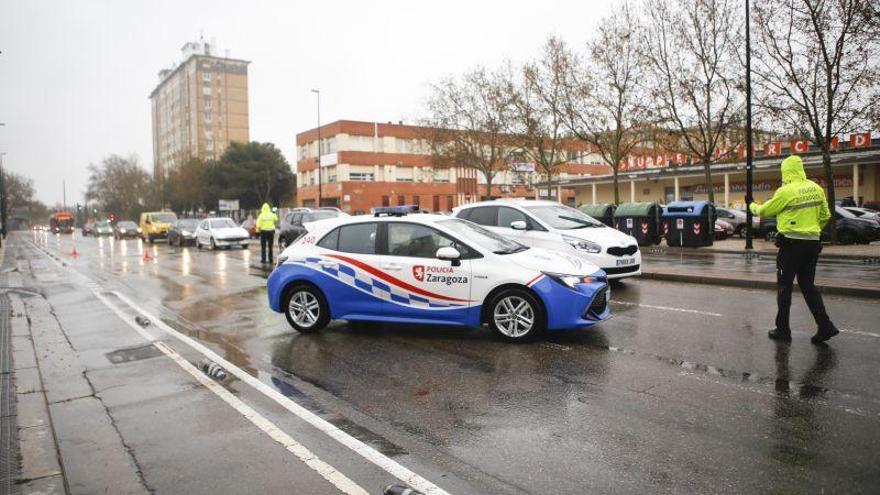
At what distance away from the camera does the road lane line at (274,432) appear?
12.1 ft

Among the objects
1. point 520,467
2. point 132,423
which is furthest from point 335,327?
point 520,467

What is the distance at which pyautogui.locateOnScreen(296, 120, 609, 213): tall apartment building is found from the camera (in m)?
64.0

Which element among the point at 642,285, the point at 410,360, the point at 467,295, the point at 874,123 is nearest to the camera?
the point at 410,360

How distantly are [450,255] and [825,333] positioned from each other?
4.05 metres

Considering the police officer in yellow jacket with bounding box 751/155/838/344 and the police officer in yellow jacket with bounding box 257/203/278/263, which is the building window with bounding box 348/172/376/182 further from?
the police officer in yellow jacket with bounding box 751/155/838/344

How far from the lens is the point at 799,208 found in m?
6.70

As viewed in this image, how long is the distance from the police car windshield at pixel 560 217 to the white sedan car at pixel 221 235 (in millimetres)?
18929

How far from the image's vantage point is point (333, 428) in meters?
4.62

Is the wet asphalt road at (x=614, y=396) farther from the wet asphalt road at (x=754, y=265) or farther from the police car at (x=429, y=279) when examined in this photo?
the wet asphalt road at (x=754, y=265)

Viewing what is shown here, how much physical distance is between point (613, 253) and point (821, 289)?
3.35 meters

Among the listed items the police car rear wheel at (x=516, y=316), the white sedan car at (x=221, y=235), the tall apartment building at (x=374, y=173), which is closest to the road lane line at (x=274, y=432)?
the police car rear wheel at (x=516, y=316)

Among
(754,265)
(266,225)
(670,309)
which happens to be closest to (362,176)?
(266,225)

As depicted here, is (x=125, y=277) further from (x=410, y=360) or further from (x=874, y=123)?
(x=874, y=123)

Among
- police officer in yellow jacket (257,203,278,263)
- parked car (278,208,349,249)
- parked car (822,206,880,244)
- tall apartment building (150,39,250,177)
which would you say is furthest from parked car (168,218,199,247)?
tall apartment building (150,39,250,177)
